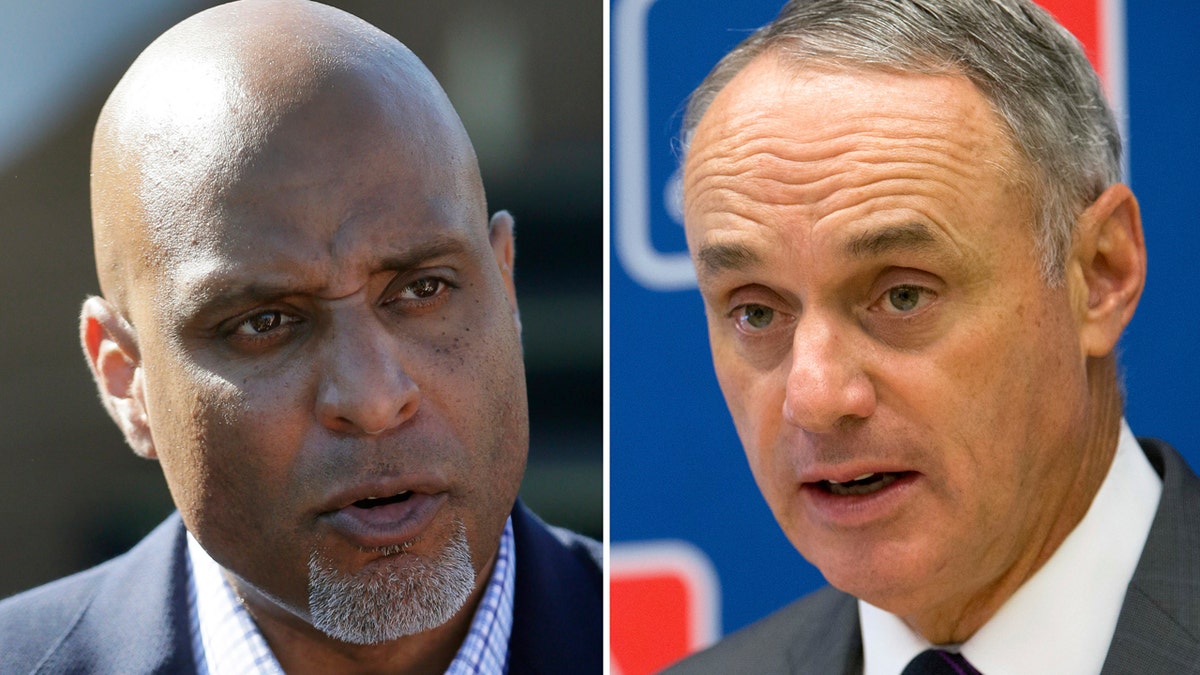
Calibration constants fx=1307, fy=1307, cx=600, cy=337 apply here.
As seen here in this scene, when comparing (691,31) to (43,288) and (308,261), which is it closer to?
(308,261)

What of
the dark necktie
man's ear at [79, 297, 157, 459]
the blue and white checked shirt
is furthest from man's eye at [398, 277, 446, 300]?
the dark necktie

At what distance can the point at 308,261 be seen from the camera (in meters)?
1.96

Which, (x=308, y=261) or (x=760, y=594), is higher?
(x=308, y=261)

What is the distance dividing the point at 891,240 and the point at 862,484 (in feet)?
1.31

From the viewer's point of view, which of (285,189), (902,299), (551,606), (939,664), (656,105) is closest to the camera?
(285,189)

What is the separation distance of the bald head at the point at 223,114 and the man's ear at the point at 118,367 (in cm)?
5

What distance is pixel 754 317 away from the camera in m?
2.20

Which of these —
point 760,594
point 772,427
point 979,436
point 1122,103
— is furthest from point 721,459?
point 1122,103

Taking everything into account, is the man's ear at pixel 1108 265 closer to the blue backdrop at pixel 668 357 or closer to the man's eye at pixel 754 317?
the man's eye at pixel 754 317

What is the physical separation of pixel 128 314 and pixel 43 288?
0.74ft

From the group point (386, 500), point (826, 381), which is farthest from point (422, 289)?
point (826, 381)

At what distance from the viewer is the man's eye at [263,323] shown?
1.99 metres

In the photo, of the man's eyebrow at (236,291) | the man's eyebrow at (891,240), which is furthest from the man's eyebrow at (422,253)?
the man's eyebrow at (891,240)

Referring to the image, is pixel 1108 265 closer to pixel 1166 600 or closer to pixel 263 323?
pixel 1166 600
